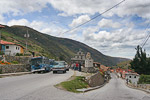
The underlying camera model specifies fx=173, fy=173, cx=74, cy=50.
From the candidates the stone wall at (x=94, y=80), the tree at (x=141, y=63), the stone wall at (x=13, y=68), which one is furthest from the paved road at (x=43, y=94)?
the tree at (x=141, y=63)

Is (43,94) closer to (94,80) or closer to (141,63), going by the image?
(94,80)

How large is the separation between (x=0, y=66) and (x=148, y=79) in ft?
158

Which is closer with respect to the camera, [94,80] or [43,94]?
[43,94]

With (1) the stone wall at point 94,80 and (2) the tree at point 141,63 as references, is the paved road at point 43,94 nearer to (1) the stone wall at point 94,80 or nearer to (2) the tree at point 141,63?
(1) the stone wall at point 94,80

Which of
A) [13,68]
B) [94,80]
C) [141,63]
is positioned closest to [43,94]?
[13,68]

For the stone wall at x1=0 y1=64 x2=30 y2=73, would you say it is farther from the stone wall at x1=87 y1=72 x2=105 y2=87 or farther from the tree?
the tree

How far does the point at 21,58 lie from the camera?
32.0m

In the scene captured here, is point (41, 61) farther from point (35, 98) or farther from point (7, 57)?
point (35, 98)

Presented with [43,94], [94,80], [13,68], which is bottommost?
[94,80]

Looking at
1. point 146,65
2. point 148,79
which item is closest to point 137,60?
point 146,65

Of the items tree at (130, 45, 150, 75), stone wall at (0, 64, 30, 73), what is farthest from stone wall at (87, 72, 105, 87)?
tree at (130, 45, 150, 75)

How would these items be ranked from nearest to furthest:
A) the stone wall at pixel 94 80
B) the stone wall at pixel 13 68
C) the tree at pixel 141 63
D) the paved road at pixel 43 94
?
the paved road at pixel 43 94 < the stone wall at pixel 94 80 < the stone wall at pixel 13 68 < the tree at pixel 141 63

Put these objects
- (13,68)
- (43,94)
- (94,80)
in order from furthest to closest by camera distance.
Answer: (94,80) < (13,68) < (43,94)

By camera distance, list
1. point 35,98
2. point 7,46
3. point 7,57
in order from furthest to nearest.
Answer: point 7,46, point 7,57, point 35,98
